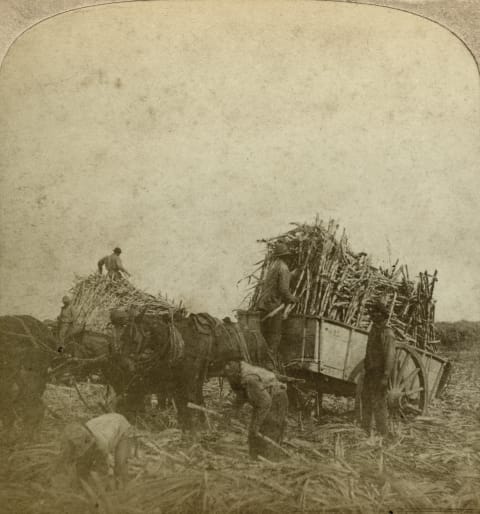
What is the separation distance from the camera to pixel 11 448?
17.4ft

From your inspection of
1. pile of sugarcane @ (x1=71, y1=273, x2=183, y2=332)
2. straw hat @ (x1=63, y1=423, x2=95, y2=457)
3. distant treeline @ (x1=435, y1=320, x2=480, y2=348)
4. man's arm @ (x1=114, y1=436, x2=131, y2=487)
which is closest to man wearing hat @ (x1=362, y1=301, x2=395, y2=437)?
distant treeline @ (x1=435, y1=320, x2=480, y2=348)

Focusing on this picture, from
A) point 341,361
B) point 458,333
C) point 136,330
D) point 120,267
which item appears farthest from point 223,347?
point 458,333

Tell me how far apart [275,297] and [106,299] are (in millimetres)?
1610

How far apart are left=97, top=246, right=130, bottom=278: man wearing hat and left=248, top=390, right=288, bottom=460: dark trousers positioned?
177cm

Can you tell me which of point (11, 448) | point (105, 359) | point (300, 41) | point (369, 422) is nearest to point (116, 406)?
point (105, 359)

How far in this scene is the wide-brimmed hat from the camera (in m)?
5.84

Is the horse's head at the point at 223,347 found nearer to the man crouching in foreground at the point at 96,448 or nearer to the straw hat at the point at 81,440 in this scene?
the man crouching in foreground at the point at 96,448

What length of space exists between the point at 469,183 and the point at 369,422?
8.09 feet

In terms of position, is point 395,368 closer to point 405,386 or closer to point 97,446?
point 405,386

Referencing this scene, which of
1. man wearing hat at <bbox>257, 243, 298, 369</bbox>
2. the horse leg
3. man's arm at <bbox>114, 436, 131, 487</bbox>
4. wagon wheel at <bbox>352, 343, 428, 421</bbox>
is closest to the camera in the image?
man's arm at <bbox>114, 436, 131, 487</bbox>

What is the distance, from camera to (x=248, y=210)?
229 inches

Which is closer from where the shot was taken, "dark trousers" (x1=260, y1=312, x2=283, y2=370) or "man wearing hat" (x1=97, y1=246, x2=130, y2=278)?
"man wearing hat" (x1=97, y1=246, x2=130, y2=278)

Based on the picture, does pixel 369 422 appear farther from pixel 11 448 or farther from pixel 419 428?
pixel 11 448

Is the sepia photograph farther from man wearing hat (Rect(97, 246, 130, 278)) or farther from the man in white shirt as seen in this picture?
the man in white shirt
